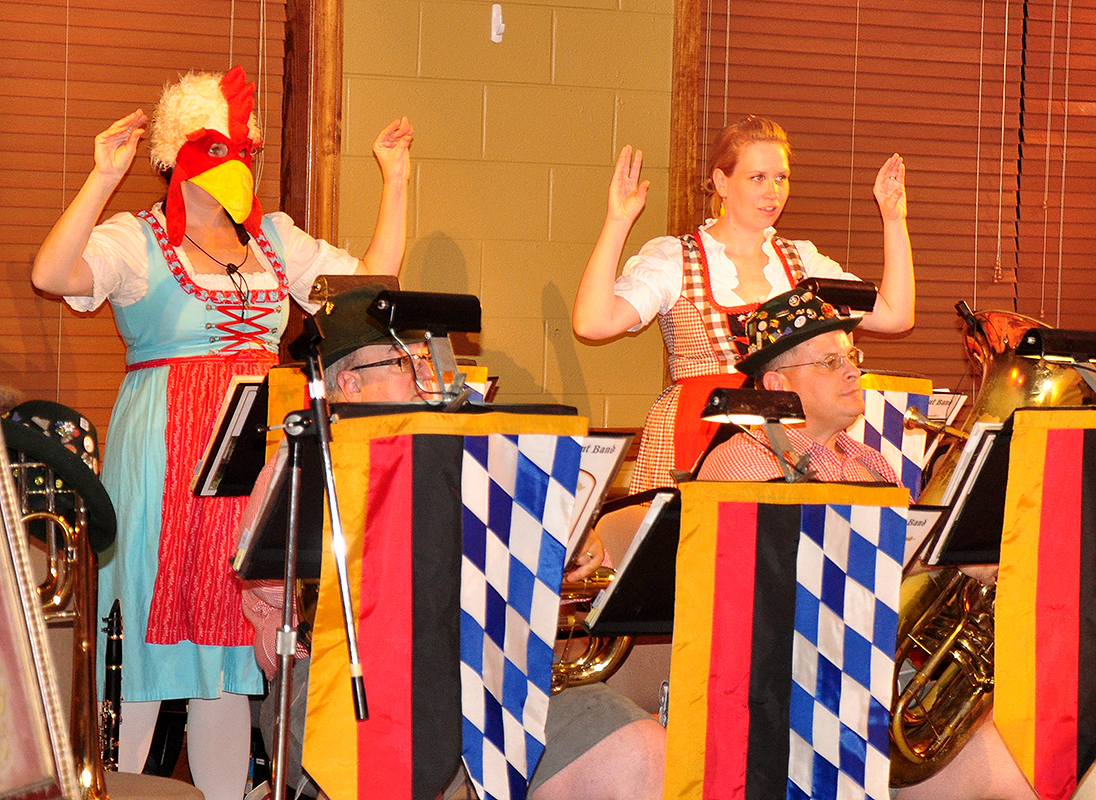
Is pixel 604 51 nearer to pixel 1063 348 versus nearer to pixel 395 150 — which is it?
pixel 395 150

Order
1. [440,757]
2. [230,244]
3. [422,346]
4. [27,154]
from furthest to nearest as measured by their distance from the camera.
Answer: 1. [27,154]
2. [230,244]
3. [422,346]
4. [440,757]

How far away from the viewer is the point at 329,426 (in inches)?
74.5

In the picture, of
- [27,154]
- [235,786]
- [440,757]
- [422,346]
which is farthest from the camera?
[27,154]

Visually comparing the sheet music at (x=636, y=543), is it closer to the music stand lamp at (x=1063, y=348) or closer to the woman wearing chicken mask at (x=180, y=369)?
the music stand lamp at (x=1063, y=348)

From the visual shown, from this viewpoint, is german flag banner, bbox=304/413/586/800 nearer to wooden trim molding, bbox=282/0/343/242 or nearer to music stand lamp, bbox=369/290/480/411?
music stand lamp, bbox=369/290/480/411

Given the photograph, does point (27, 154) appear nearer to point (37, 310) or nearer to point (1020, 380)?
point (37, 310)

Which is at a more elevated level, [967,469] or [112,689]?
[967,469]

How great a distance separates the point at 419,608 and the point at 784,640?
611 millimetres

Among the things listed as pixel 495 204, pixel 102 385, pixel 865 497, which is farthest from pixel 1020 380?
pixel 102 385

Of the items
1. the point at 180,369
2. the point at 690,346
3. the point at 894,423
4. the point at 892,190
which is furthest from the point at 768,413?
the point at 892,190

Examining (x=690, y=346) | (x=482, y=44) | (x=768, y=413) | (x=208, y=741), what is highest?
(x=482, y=44)

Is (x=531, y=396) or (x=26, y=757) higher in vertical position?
(x=531, y=396)

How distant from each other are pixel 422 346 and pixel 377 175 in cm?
171

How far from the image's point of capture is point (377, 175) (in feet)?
12.8
